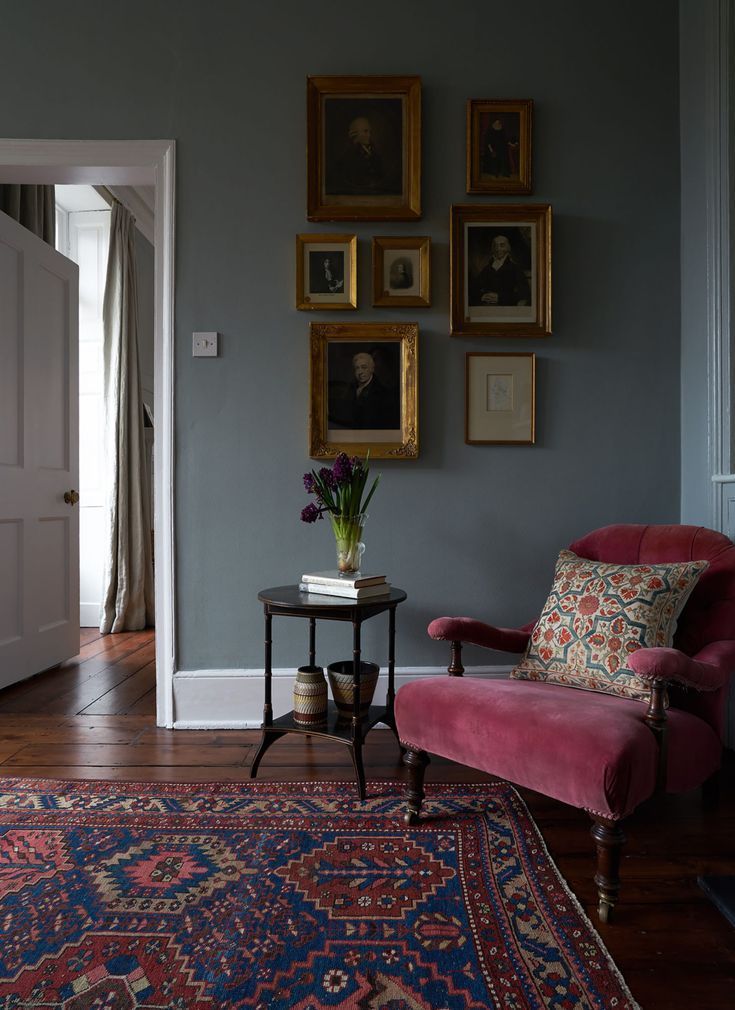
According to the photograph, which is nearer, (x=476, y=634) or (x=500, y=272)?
(x=476, y=634)

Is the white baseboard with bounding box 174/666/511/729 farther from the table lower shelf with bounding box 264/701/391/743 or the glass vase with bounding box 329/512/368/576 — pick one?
the glass vase with bounding box 329/512/368/576

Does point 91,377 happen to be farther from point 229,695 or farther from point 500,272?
point 500,272

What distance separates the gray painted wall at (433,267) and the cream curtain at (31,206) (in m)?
0.98

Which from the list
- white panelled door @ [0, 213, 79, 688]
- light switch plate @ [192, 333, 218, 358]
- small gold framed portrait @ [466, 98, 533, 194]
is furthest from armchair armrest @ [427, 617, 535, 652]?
white panelled door @ [0, 213, 79, 688]

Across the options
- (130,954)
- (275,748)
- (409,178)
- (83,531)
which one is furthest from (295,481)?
(83,531)

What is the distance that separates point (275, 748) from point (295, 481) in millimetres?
1038

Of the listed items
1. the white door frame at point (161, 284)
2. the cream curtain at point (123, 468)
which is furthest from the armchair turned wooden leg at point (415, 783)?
the cream curtain at point (123, 468)

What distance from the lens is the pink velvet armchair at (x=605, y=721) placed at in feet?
5.05

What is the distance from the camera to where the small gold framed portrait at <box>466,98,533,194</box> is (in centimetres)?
280

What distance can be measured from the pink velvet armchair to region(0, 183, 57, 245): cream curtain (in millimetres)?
3257

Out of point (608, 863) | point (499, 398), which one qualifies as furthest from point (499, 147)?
point (608, 863)

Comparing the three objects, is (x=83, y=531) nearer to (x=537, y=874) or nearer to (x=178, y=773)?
(x=178, y=773)

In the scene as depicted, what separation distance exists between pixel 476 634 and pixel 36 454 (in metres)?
2.54

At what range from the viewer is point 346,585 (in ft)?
7.50
